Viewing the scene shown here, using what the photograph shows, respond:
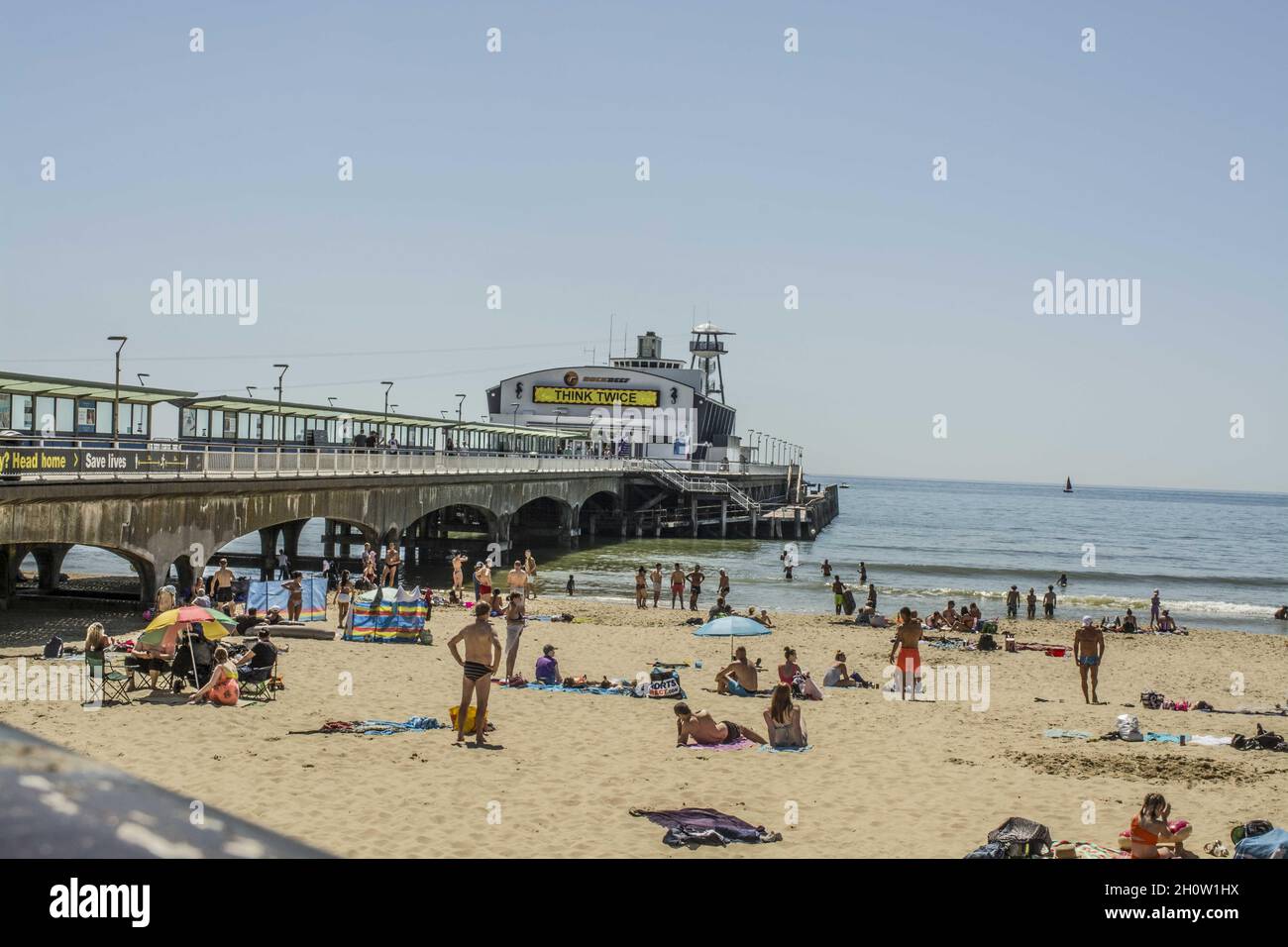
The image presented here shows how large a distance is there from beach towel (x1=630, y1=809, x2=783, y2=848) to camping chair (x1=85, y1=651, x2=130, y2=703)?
7.29 meters

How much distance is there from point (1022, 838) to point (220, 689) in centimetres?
953

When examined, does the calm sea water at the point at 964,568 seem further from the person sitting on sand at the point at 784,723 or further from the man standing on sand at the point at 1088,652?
the person sitting on sand at the point at 784,723

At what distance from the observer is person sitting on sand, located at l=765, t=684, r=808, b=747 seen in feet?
44.8

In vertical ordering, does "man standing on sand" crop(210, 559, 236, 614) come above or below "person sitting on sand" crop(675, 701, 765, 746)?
above

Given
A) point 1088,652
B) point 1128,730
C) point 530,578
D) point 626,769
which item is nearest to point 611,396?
point 530,578

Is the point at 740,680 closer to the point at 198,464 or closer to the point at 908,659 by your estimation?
the point at 908,659

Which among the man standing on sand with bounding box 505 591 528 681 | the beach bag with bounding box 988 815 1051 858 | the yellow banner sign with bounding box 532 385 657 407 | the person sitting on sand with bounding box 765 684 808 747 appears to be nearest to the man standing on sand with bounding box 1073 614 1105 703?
the person sitting on sand with bounding box 765 684 808 747

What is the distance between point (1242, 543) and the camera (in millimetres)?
95750

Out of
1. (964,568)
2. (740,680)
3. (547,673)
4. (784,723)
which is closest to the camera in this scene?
(784,723)

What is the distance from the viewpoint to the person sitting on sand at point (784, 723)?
13648mm

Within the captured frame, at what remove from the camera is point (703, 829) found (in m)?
9.84

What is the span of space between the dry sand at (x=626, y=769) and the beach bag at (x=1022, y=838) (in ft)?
1.64

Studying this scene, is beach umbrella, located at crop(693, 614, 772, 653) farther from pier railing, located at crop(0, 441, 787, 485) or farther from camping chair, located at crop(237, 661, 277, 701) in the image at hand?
pier railing, located at crop(0, 441, 787, 485)
